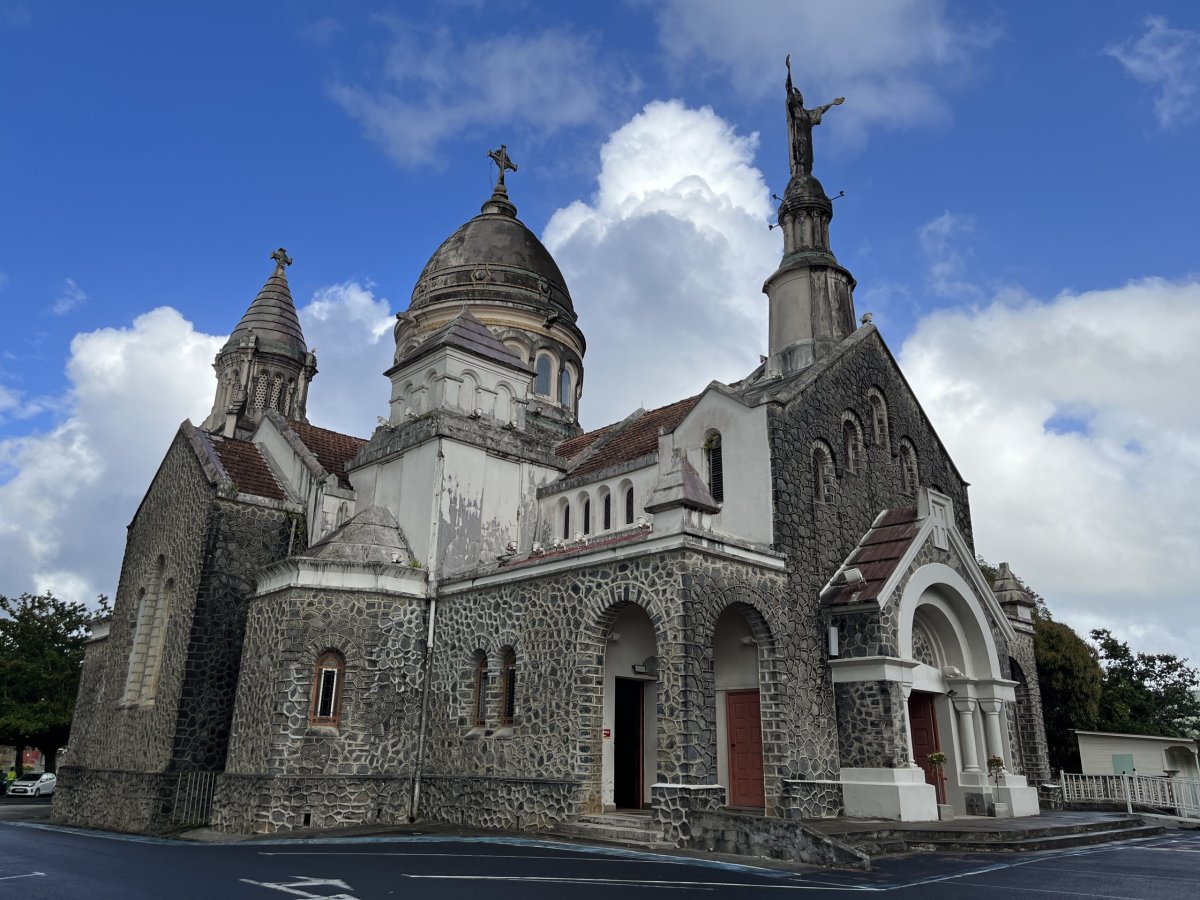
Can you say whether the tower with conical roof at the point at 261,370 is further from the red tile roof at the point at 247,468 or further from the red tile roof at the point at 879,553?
the red tile roof at the point at 879,553

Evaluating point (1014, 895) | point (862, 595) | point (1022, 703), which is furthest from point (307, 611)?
point (1022, 703)

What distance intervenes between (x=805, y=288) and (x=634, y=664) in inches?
440

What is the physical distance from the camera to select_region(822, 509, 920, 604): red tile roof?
1841 cm

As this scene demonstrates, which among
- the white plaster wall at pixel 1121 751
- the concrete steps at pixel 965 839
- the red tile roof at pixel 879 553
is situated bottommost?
the concrete steps at pixel 965 839

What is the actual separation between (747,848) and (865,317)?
13.8 metres

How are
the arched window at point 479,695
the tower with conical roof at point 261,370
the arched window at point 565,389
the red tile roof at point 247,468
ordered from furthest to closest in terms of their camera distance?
1. the arched window at point 565,389
2. the tower with conical roof at point 261,370
3. the red tile roof at point 247,468
4. the arched window at point 479,695

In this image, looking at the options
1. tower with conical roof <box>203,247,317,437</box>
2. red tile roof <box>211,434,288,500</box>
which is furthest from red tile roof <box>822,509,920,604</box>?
tower with conical roof <box>203,247,317,437</box>

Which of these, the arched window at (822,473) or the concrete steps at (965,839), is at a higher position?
the arched window at (822,473)

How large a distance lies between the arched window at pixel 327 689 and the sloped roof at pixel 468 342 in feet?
27.2

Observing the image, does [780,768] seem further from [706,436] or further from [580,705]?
[706,436]

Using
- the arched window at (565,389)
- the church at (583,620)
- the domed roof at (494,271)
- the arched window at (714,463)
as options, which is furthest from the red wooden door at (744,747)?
the domed roof at (494,271)

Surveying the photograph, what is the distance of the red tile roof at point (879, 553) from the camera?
60.4ft

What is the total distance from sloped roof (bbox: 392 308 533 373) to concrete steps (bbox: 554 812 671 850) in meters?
12.2

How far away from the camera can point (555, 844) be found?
1495cm
